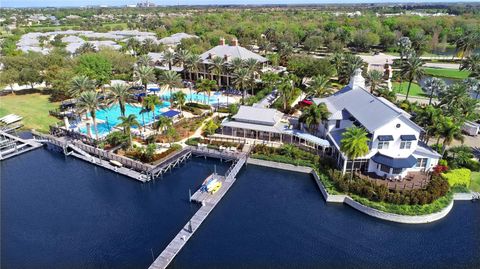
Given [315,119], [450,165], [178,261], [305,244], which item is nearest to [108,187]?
[178,261]

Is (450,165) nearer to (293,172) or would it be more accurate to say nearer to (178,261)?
(293,172)

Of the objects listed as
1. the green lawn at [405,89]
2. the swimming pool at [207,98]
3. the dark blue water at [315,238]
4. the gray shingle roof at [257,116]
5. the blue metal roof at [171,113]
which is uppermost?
the gray shingle roof at [257,116]

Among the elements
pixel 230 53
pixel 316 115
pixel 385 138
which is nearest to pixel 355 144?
pixel 385 138

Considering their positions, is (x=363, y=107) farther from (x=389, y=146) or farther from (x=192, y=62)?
(x=192, y=62)

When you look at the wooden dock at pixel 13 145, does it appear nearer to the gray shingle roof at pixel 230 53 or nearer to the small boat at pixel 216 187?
the small boat at pixel 216 187

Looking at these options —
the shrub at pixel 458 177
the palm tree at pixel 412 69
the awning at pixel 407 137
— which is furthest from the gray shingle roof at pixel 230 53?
the shrub at pixel 458 177

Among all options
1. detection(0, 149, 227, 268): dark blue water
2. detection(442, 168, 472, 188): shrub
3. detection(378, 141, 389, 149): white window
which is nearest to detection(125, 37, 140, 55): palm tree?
detection(0, 149, 227, 268): dark blue water
